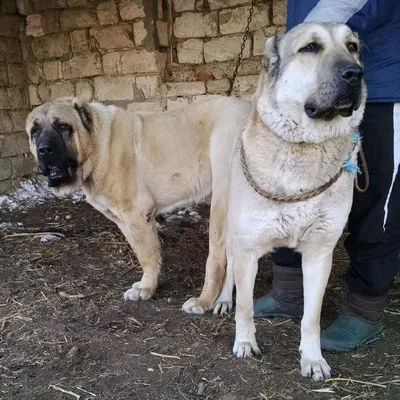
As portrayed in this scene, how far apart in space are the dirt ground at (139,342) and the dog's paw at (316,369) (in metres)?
0.04

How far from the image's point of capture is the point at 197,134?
11.6 ft

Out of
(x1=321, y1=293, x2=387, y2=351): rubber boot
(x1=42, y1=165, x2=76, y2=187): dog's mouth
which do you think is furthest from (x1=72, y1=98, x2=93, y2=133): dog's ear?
(x1=321, y1=293, x2=387, y2=351): rubber boot

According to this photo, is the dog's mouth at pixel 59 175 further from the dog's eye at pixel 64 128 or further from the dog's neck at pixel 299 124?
the dog's neck at pixel 299 124

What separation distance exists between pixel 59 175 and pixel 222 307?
1.53m

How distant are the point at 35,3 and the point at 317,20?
5829 millimetres

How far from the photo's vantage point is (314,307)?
230 cm

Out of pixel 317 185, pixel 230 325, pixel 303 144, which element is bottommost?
pixel 230 325

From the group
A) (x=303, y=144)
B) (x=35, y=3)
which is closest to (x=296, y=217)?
(x=303, y=144)

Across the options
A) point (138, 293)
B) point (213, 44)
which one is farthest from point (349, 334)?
point (213, 44)

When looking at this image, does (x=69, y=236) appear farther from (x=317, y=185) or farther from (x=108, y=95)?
(x=317, y=185)

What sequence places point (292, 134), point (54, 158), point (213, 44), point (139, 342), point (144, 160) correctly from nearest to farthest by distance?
point (292, 134), point (139, 342), point (54, 158), point (144, 160), point (213, 44)

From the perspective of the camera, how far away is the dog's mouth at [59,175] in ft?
11.1

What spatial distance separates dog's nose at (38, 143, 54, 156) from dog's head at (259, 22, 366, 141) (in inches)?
68.4

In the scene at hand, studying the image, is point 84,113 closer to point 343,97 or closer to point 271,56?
point 271,56
